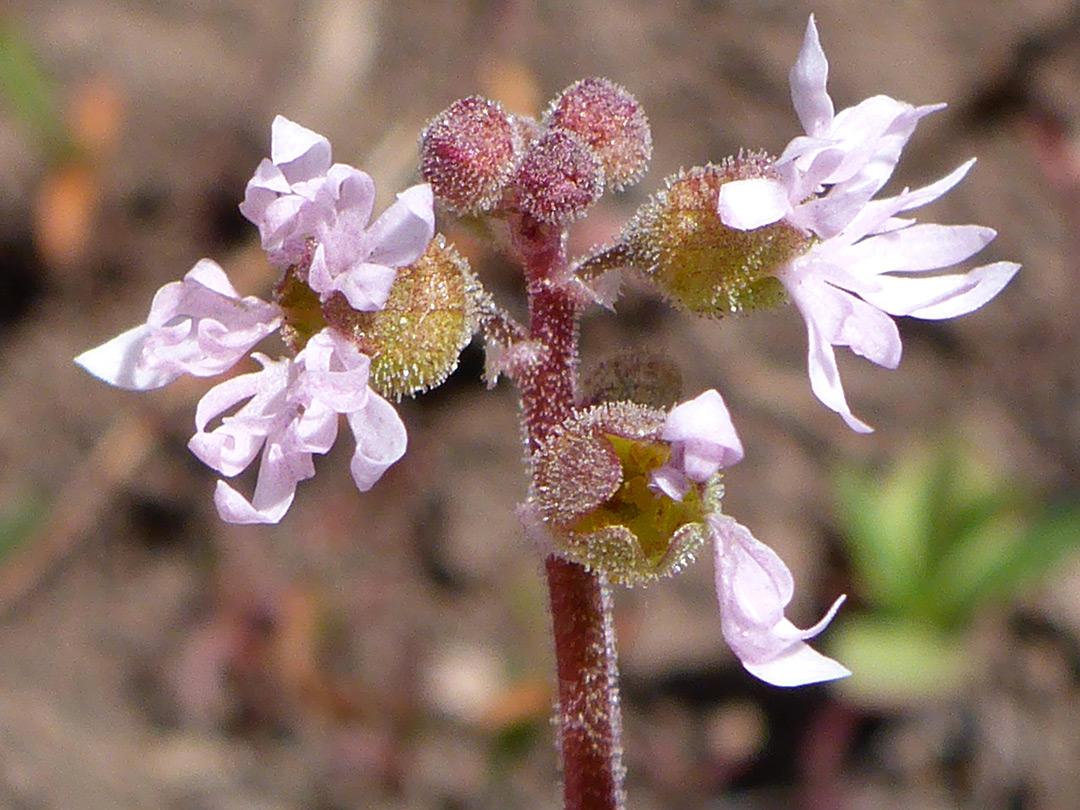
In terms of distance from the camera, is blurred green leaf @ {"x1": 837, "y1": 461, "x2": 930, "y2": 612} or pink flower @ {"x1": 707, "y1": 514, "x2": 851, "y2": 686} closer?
pink flower @ {"x1": 707, "y1": 514, "x2": 851, "y2": 686}

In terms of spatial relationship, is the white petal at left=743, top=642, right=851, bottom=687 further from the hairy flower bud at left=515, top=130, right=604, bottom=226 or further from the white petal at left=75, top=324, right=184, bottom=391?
the white petal at left=75, top=324, right=184, bottom=391

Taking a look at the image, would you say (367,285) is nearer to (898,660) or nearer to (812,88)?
(812,88)

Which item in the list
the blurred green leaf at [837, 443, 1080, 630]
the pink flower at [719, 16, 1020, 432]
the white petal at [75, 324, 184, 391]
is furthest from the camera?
the blurred green leaf at [837, 443, 1080, 630]

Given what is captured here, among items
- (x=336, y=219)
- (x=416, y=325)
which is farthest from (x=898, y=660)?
(x=336, y=219)

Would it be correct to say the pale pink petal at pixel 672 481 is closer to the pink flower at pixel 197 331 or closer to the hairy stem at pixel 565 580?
the hairy stem at pixel 565 580

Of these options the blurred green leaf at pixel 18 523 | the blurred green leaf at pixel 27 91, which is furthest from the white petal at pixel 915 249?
the blurred green leaf at pixel 27 91

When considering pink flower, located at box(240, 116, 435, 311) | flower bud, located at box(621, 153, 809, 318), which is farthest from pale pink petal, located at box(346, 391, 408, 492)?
flower bud, located at box(621, 153, 809, 318)
